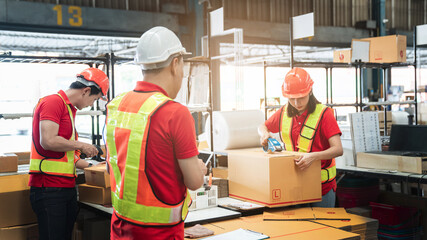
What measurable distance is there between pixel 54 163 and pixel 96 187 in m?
0.42

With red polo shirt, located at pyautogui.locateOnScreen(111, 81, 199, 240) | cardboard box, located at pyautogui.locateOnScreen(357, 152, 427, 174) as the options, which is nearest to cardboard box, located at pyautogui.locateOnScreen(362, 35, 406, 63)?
cardboard box, located at pyautogui.locateOnScreen(357, 152, 427, 174)

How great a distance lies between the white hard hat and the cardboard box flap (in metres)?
1.52

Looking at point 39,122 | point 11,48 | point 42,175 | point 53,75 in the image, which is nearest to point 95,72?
point 39,122

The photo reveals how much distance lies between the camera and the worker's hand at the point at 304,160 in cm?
304

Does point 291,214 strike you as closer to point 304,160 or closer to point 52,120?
point 304,160

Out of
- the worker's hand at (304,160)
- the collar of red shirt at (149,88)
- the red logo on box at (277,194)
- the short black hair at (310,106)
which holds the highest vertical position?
the collar of red shirt at (149,88)

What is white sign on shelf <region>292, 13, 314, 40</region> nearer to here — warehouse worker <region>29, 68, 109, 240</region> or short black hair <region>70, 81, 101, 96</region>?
short black hair <region>70, 81, 101, 96</region>

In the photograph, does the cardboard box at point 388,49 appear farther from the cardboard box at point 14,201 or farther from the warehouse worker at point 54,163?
the cardboard box at point 14,201

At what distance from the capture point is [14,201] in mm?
3578

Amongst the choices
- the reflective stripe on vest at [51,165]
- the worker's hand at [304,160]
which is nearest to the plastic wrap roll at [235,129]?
the worker's hand at [304,160]

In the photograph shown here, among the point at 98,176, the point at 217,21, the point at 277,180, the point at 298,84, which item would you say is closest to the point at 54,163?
the point at 98,176

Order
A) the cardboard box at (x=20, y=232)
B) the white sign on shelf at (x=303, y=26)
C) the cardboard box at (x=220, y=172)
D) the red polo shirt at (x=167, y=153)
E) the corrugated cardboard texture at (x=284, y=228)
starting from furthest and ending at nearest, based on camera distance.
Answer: the white sign on shelf at (x=303, y=26), the cardboard box at (x=220, y=172), the cardboard box at (x=20, y=232), the corrugated cardboard texture at (x=284, y=228), the red polo shirt at (x=167, y=153)

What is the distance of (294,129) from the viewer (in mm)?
3498

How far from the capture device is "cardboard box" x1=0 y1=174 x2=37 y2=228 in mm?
3543
